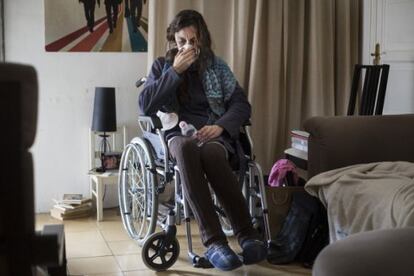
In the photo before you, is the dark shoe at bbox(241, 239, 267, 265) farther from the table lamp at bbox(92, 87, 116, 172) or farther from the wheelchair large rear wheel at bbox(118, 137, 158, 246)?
the table lamp at bbox(92, 87, 116, 172)

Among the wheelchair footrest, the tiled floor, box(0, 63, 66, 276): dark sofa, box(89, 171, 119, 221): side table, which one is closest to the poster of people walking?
box(89, 171, 119, 221): side table

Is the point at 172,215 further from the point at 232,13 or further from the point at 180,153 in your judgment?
the point at 232,13

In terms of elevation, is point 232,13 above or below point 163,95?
above

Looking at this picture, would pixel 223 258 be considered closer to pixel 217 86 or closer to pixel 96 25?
pixel 217 86

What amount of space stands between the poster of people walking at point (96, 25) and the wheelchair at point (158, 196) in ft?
2.28

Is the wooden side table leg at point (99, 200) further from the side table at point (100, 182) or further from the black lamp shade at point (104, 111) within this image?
the black lamp shade at point (104, 111)

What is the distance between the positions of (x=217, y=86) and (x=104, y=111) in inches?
33.5

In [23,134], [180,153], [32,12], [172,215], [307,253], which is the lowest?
[307,253]

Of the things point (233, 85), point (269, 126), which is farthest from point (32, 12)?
point (269, 126)

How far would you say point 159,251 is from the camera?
2414mm

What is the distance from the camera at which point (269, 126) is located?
3.40 meters

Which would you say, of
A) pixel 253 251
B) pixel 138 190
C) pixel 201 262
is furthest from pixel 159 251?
pixel 138 190

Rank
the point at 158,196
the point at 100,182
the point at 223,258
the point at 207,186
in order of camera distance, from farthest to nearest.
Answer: the point at 100,182 → the point at 158,196 → the point at 207,186 → the point at 223,258

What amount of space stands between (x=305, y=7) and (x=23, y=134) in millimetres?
2887
